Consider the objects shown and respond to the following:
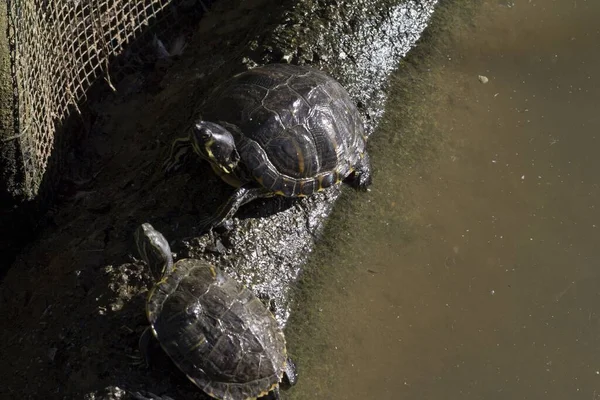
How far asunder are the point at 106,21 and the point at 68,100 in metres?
0.77

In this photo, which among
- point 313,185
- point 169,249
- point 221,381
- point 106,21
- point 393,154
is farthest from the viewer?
point 106,21

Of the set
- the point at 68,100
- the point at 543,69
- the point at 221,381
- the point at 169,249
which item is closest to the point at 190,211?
the point at 169,249

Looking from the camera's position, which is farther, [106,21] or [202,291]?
[106,21]

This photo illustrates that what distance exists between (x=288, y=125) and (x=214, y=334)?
4.52 ft

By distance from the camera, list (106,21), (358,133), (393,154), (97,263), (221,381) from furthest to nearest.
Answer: (106,21), (393,154), (358,133), (97,263), (221,381)

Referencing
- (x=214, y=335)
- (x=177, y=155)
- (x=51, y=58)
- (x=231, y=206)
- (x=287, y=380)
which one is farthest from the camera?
(x=51, y=58)

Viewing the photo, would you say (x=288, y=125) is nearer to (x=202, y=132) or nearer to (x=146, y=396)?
(x=202, y=132)

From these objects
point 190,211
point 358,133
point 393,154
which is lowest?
point 393,154

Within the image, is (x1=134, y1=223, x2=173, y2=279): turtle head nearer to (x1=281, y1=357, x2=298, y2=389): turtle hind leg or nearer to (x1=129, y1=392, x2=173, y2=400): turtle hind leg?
A: (x1=129, y1=392, x2=173, y2=400): turtle hind leg

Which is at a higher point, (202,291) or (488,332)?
(202,291)

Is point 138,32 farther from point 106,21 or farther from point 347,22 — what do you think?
point 347,22

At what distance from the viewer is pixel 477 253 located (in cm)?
455

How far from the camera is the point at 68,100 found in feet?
16.0

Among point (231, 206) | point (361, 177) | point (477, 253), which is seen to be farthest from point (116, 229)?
point (477, 253)
